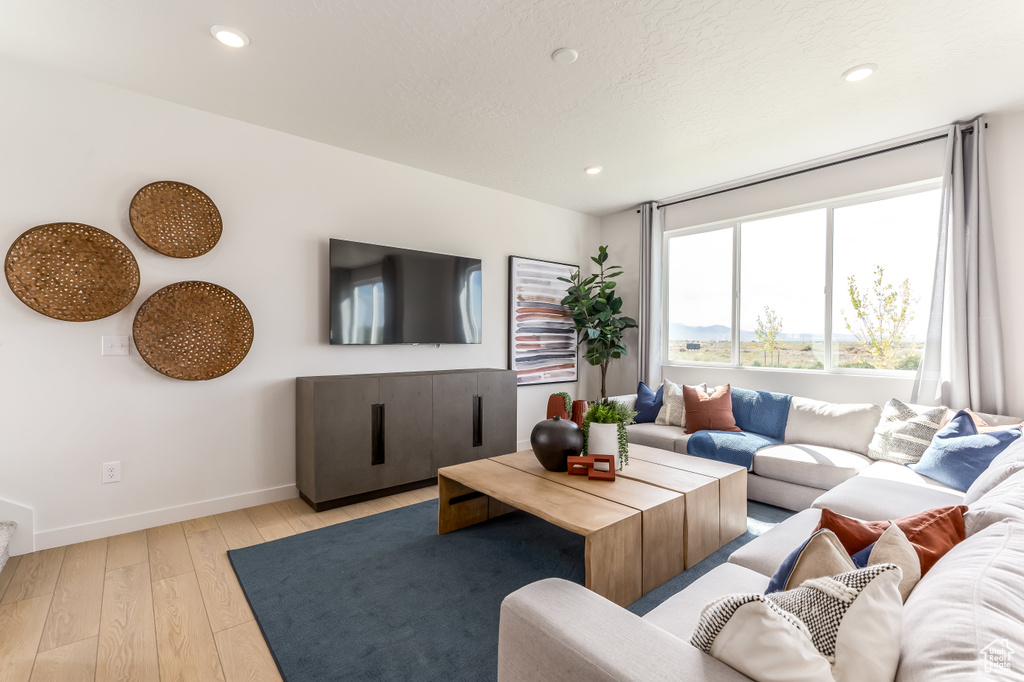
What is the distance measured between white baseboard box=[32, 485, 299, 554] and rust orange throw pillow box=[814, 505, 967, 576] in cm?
328

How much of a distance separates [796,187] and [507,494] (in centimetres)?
361

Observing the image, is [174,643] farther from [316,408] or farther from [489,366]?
[489,366]

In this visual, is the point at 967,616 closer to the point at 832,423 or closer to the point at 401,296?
the point at 832,423

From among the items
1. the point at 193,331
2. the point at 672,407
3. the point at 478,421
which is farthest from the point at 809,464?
the point at 193,331

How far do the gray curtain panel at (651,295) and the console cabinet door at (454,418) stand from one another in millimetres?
1954

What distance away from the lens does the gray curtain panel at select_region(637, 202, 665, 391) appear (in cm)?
475

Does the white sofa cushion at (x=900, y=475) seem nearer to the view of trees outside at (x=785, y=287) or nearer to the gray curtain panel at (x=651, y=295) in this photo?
the view of trees outside at (x=785, y=287)

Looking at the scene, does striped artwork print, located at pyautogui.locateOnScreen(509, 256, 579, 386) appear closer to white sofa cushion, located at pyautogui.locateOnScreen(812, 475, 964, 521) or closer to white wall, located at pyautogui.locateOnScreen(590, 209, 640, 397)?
white wall, located at pyautogui.locateOnScreen(590, 209, 640, 397)

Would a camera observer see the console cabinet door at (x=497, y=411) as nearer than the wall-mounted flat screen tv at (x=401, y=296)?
No

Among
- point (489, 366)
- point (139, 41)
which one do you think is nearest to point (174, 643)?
point (139, 41)

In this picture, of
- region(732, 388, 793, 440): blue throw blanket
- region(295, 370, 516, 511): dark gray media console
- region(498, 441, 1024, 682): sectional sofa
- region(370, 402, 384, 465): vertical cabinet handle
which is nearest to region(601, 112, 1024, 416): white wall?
region(732, 388, 793, 440): blue throw blanket

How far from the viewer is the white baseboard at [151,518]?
8.35ft

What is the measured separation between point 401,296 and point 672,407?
2.51 metres

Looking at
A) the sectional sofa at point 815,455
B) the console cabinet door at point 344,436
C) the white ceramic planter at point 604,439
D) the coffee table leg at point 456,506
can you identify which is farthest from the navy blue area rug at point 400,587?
the white ceramic planter at point 604,439
